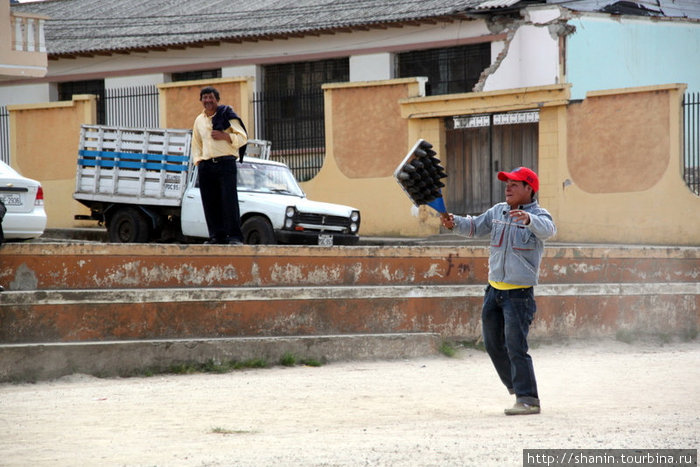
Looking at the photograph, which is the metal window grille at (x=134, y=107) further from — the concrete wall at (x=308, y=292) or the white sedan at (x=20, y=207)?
the concrete wall at (x=308, y=292)

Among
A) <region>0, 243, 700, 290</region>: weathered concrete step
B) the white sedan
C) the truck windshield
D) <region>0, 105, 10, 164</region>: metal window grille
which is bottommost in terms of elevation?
<region>0, 243, 700, 290</region>: weathered concrete step

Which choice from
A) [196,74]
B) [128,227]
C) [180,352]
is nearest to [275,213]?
[128,227]

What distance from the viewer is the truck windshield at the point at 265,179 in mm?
16328

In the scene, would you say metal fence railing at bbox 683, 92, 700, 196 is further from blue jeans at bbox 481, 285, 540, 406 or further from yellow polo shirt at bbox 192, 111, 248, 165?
blue jeans at bbox 481, 285, 540, 406

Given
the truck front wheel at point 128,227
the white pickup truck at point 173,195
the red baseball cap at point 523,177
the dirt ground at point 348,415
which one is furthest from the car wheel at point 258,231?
the red baseball cap at point 523,177

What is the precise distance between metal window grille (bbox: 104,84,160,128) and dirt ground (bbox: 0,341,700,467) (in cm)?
1472

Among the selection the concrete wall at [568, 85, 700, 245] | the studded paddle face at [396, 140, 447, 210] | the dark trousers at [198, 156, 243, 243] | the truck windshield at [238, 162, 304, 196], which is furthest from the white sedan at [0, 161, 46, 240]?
the concrete wall at [568, 85, 700, 245]

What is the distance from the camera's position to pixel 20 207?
11641mm

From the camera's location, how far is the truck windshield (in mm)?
16328

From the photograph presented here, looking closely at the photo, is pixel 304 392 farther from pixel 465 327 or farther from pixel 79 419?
pixel 465 327

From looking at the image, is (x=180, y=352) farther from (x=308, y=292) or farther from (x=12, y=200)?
(x=12, y=200)

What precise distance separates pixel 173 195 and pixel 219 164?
246 inches

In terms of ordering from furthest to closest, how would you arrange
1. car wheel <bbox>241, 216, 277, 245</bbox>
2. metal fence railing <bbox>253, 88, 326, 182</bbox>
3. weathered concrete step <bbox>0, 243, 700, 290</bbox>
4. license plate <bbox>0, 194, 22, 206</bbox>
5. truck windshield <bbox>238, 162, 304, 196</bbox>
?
metal fence railing <bbox>253, 88, 326, 182</bbox> < truck windshield <bbox>238, 162, 304, 196</bbox> < car wheel <bbox>241, 216, 277, 245</bbox> < license plate <bbox>0, 194, 22, 206</bbox> < weathered concrete step <bbox>0, 243, 700, 290</bbox>

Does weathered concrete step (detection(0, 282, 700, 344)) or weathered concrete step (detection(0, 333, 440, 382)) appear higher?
weathered concrete step (detection(0, 282, 700, 344))
